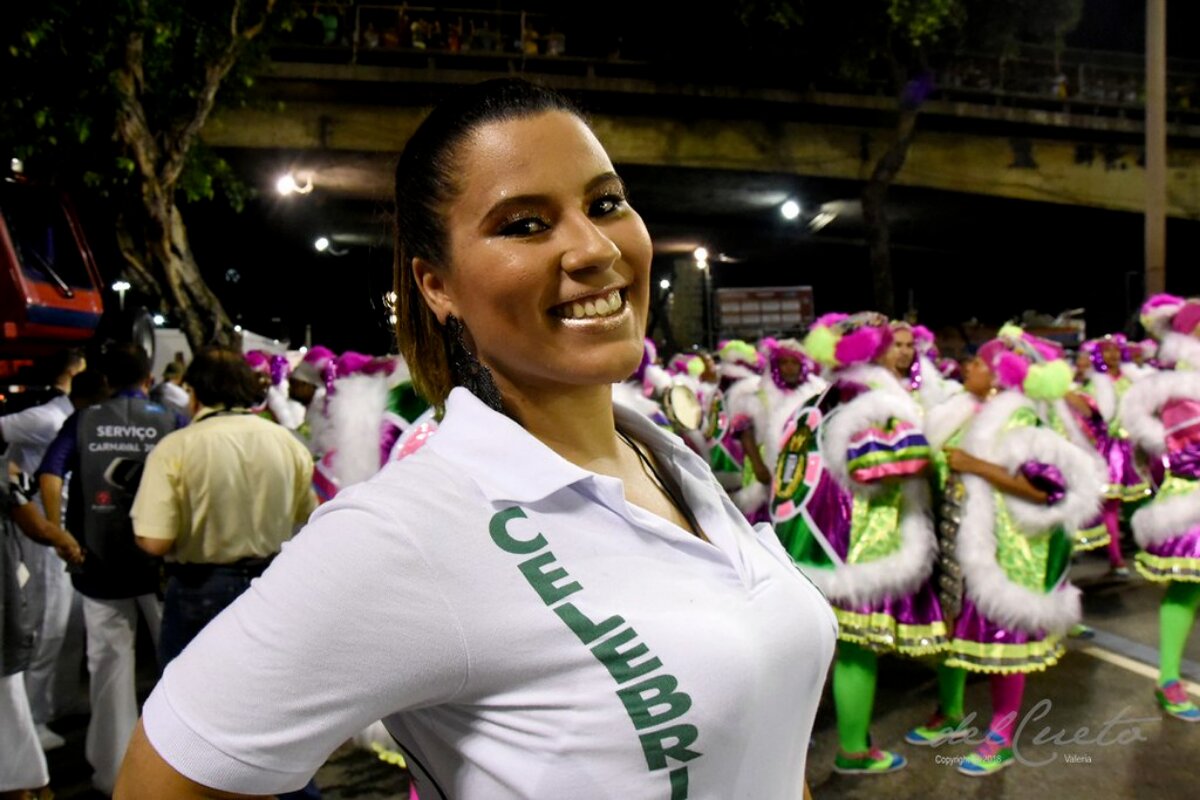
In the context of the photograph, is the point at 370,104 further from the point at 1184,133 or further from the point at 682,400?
the point at 1184,133

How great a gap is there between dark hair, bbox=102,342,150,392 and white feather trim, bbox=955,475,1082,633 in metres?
4.19

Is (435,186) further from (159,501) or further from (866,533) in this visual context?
(866,533)

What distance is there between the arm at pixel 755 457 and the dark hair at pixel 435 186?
5.65 m

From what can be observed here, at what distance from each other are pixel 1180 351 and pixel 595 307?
212 inches

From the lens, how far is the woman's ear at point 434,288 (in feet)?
4.24

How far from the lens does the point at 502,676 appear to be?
1002 mm

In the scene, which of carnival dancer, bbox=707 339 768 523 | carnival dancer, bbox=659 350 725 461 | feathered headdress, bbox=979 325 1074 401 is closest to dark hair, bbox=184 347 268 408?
carnival dancer, bbox=659 350 725 461

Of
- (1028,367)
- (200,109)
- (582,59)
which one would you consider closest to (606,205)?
(1028,367)

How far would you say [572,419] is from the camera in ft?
4.43

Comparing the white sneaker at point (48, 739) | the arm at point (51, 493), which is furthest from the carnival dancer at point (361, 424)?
the white sneaker at point (48, 739)

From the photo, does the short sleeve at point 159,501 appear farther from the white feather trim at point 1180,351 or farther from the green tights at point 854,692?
the white feather trim at point 1180,351

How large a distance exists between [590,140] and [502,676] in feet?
2.40

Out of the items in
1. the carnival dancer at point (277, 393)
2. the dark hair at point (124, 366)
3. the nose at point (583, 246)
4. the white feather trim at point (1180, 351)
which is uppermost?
the nose at point (583, 246)

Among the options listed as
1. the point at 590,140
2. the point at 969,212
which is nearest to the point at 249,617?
the point at 590,140
